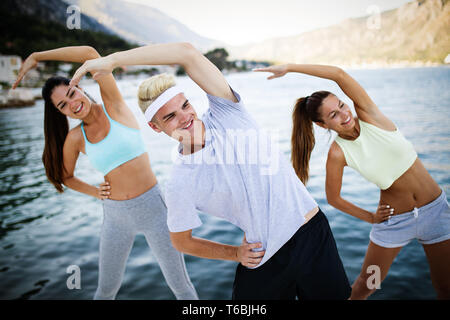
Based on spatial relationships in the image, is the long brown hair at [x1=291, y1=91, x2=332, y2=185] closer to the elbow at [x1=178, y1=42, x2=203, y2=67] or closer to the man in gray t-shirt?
the man in gray t-shirt

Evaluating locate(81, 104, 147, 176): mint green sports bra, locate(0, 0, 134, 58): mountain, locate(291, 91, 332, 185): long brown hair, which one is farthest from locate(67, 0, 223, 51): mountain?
locate(291, 91, 332, 185): long brown hair

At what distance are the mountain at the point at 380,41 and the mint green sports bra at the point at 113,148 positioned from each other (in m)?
2.08

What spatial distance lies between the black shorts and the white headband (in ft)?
3.84

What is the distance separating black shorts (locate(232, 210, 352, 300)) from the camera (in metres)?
1.72

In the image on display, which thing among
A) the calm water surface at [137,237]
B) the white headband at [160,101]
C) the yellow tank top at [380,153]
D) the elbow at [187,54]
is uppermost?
the elbow at [187,54]

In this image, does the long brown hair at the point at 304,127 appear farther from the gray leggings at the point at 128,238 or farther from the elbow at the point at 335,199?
the gray leggings at the point at 128,238

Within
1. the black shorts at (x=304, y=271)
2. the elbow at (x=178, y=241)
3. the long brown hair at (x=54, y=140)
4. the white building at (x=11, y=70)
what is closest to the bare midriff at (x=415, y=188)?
the black shorts at (x=304, y=271)

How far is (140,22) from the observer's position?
4.38 m

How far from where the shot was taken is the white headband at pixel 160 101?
1688mm

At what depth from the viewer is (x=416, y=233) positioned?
2.22 m

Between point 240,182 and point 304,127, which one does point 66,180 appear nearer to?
point 240,182

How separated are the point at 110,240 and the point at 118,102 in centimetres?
127
